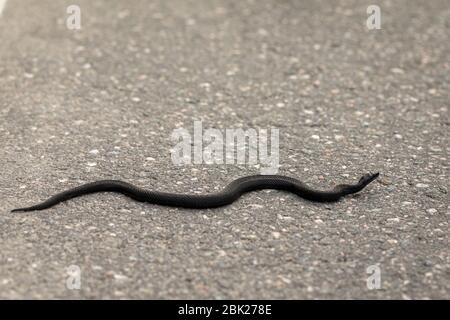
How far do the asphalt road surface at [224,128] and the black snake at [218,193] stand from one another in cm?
7

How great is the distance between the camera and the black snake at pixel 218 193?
4902mm

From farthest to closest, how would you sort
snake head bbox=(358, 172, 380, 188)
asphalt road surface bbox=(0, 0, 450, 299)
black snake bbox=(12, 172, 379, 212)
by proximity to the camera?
1. snake head bbox=(358, 172, 380, 188)
2. black snake bbox=(12, 172, 379, 212)
3. asphalt road surface bbox=(0, 0, 450, 299)

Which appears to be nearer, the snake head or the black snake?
the black snake

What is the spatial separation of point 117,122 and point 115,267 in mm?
2303

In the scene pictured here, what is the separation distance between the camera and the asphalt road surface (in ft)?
13.7

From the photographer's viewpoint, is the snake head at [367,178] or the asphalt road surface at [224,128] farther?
the snake head at [367,178]

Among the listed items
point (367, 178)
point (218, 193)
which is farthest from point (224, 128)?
point (367, 178)

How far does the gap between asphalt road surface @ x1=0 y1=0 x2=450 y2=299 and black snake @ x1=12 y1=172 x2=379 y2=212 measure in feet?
0.21

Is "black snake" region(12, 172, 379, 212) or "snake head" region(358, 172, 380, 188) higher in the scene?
"snake head" region(358, 172, 380, 188)

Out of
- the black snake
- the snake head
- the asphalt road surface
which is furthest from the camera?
the snake head

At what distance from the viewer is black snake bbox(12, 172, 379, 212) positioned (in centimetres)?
490

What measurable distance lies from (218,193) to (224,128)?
139cm

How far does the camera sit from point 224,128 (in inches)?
247
